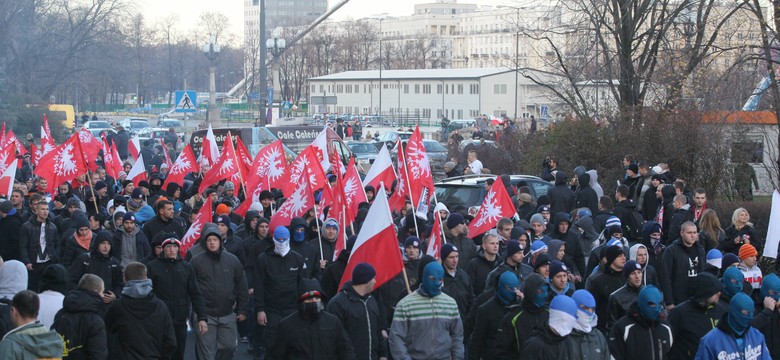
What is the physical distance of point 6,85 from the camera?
51406mm

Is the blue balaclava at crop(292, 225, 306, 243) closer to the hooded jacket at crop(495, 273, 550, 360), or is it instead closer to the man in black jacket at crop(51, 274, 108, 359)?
the man in black jacket at crop(51, 274, 108, 359)

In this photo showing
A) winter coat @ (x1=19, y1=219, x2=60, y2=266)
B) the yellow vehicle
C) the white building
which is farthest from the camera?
the white building

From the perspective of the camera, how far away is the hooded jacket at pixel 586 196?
1566cm

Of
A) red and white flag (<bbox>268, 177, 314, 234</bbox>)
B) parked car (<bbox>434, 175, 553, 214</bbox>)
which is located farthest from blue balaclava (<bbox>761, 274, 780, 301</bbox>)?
parked car (<bbox>434, 175, 553, 214</bbox>)

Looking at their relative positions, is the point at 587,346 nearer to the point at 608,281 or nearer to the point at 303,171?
the point at 608,281

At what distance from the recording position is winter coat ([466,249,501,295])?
988cm

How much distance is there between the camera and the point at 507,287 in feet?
26.0

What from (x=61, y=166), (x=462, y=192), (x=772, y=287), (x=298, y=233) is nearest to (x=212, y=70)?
(x=61, y=166)

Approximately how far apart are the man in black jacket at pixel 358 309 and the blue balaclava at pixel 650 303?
6.47 feet

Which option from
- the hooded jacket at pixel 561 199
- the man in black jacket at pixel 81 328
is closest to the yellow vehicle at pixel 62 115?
the hooded jacket at pixel 561 199

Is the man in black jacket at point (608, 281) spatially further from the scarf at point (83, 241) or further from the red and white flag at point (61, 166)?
the red and white flag at point (61, 166)

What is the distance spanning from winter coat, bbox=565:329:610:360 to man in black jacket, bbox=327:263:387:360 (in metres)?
1.81

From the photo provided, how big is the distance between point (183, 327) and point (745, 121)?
15.0 meters

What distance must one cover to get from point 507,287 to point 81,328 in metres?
3.02
